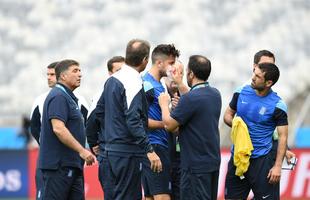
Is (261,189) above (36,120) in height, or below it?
below

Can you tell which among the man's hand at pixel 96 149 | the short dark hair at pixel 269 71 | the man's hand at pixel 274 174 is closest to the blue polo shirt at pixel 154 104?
the man's hand at pixel 96 149

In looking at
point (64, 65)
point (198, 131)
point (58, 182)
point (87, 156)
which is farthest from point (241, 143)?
point (64, 65)

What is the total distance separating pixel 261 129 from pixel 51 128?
236 centimetres

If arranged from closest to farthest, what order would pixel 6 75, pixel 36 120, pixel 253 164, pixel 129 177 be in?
pixel 129 177 → pixel 253 164 → pixel 36 120 → pixel 6 75

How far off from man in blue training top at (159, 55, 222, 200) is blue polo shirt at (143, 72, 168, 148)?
0.64 meters

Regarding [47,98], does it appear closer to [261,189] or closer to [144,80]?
[144,80]

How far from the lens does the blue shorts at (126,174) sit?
9984mm

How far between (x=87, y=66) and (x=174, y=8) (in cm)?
247

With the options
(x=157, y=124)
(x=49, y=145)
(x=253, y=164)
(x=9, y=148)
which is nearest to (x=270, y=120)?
(x=253, y=164)

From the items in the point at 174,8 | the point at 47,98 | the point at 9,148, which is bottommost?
the point at 9,148

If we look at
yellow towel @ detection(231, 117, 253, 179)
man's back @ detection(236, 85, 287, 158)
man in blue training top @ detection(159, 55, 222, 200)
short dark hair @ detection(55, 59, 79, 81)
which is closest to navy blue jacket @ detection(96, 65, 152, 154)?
man in blue training top @ detection(159, 55, 222, 200)

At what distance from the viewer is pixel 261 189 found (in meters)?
10.7

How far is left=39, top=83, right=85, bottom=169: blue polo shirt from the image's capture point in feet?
34.1

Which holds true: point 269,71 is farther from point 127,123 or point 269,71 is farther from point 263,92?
point 127,123
